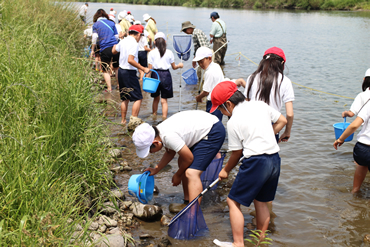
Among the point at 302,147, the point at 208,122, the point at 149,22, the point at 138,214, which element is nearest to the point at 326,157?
the point at 302,147

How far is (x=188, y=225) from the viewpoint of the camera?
360 cm

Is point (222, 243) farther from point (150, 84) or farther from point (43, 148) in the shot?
point (150, 84)

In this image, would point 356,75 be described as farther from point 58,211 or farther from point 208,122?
point 58,211

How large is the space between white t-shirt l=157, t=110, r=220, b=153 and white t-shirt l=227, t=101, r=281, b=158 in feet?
1.91

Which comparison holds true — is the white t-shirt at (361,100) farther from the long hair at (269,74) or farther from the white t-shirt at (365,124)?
the long hair at (269,74)

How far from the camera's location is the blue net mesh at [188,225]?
3.54 meters

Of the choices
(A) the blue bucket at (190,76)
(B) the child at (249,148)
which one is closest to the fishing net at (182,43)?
(A) the blue bucket at (190,76)

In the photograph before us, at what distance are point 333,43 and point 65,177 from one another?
2028 centimetres

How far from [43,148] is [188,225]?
1706 mm

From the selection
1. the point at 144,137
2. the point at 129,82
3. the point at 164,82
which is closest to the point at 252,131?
the point at 144,137

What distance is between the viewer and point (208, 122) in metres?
3.82

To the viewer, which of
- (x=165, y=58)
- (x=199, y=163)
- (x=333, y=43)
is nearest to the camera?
(x=199, y=163)

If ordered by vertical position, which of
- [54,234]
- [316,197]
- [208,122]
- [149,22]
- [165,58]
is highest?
[149,22]

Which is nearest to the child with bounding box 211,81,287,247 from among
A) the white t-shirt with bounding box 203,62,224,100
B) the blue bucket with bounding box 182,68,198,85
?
the white t-shirt with bounding box 203,62,224,100
